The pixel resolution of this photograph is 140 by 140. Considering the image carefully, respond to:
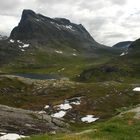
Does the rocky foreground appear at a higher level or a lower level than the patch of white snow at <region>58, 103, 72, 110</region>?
lower

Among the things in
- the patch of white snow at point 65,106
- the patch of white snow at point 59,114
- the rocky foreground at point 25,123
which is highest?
the patch of white snow at point 65,106

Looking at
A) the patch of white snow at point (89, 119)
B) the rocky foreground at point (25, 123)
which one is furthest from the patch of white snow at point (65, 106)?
the rocky foreground at point (25, 123)

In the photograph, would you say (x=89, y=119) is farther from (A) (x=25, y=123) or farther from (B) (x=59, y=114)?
(A) (x=25, y=123)

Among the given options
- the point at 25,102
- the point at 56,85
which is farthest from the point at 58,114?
the point at 56,85

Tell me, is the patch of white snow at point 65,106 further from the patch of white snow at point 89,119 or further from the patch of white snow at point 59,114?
the patch of white snow at point 89,119

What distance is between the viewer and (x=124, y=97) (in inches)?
5103

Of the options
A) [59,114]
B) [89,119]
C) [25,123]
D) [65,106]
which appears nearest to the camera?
[25,123]

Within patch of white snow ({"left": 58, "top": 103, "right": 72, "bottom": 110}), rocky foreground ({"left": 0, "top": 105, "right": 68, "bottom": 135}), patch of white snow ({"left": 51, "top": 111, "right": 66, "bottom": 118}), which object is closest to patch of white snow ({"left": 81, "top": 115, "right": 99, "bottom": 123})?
patch of white snow ({"left": 51, "top": 111, "right": 66, "bottom": 118})

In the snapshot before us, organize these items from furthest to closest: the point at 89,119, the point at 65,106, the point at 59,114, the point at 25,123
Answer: the point at 65,106 → the point at 59,114 → the point at 89,119 → the point at 25,123

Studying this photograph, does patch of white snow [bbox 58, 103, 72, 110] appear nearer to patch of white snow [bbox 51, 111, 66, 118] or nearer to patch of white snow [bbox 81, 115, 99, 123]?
patch of white snow [bbox 51, 111, 66, 118]

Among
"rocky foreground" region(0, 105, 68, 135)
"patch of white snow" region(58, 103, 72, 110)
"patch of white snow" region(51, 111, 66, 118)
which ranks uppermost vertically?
"patch of white snow" region(58, 103, 72, 110)

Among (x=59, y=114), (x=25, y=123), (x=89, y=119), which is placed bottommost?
(x=25, y=123)

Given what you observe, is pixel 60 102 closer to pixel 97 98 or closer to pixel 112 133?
pixel 97 98

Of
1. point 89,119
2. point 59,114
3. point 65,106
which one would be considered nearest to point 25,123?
point 89,119
